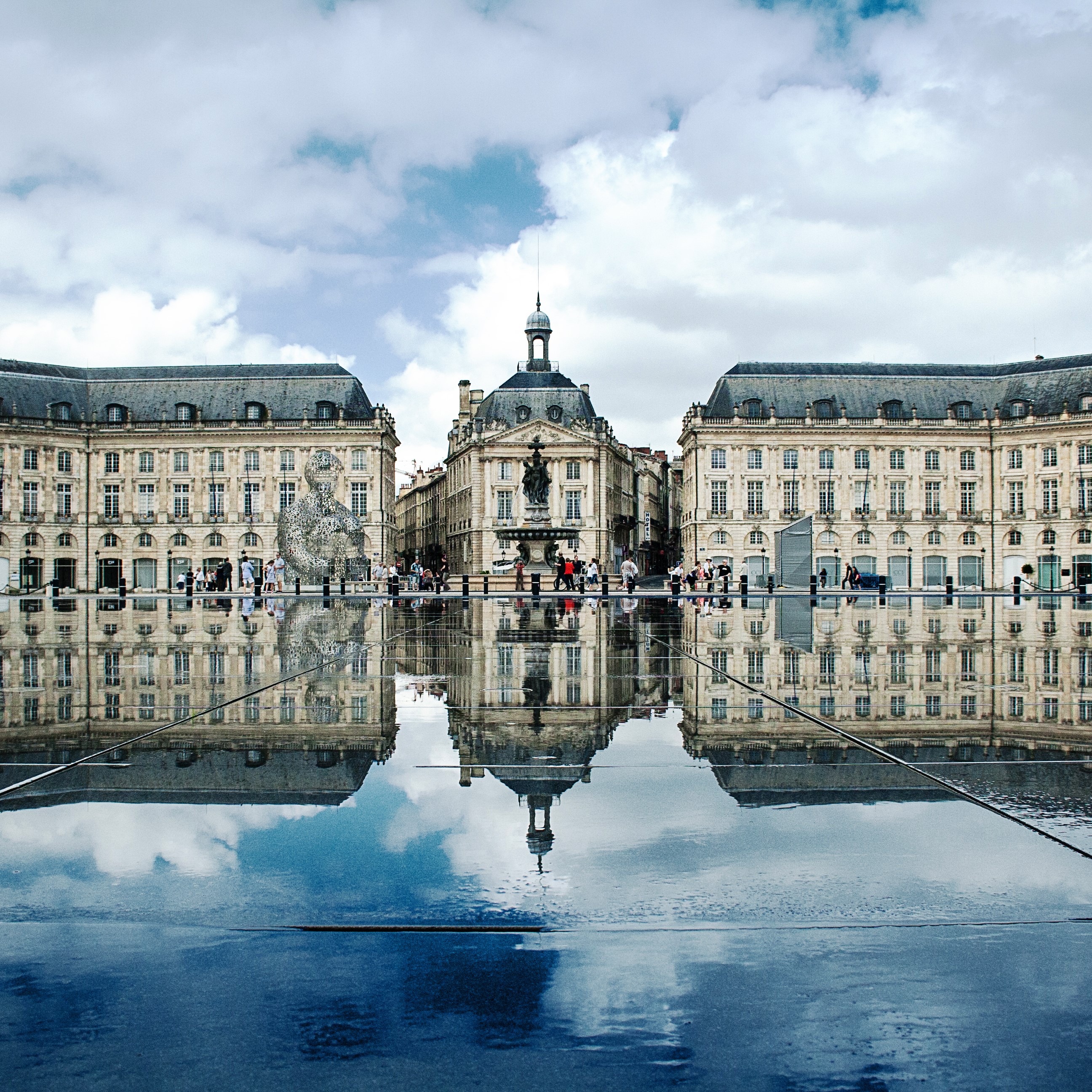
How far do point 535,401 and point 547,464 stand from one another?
701 centimetres

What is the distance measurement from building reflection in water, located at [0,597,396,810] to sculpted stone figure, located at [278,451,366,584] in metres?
30.4

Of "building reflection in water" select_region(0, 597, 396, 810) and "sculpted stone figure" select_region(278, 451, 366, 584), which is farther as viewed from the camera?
"sculpted stone figure" select_region(278, 451, 366, 584)

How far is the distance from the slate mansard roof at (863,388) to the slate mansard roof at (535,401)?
10.8 metres

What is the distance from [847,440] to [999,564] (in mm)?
14406

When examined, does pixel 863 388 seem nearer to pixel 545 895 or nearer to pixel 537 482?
pixel 537 482

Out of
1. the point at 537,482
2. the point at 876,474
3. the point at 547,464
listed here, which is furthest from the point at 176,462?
the point at 876,474

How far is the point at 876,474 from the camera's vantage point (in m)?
79.8

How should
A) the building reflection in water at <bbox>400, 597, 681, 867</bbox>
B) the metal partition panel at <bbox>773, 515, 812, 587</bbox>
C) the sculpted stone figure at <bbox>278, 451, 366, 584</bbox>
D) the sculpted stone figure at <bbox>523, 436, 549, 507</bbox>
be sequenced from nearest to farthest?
the building reflection in water at <bbox>400, 597, 681, 867</bbox>
the sculpted stone figure at <bbox>523, 436, 549, 507</bbox>
the sculpted stone figure at <bbox>278, 451, 366, 584</bbox>
the metal partition panel at <bbox>773, 515, 812, 587</bbox>

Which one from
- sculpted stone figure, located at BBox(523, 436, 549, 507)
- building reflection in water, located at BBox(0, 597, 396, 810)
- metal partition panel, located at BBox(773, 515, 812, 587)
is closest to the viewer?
building reflection in water, located at BBox(0, 597, 396, 810)

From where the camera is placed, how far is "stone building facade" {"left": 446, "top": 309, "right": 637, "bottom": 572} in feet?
270

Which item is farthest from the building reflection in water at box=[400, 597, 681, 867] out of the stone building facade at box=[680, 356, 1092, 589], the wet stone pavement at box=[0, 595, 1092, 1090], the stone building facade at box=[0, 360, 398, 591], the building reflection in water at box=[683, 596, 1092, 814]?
the stone building facade at box=[0, 360, 398, 591]

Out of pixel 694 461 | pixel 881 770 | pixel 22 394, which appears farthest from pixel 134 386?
pixel 881 770

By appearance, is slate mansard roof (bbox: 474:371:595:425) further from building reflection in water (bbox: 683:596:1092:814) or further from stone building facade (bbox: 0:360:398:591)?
building reflection in water (bbox: 683:596:1092:814)

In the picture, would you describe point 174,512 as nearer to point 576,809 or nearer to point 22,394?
point 22,394
